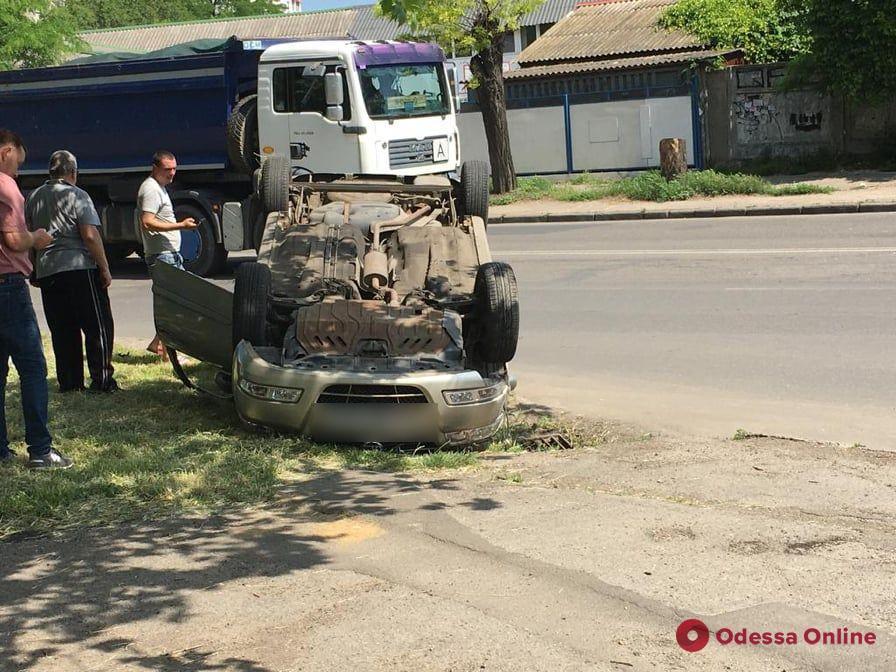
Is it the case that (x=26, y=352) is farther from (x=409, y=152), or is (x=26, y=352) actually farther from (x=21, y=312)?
(x=409, y=152)

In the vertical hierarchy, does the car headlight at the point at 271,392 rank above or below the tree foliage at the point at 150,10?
below

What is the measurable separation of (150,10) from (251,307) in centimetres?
8677

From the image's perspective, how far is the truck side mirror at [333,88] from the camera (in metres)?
15.8

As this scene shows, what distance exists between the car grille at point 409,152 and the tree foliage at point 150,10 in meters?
73.4

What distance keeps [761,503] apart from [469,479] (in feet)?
5.07

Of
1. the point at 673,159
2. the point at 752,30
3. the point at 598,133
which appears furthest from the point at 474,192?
the point at 752,30

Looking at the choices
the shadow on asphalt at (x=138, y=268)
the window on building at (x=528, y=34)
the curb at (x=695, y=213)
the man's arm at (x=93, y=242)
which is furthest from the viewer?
the window on building at (x=528, y=34)

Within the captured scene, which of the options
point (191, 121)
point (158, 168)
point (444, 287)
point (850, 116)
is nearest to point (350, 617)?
point (444, 287)

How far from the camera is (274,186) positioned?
9258 millimetres

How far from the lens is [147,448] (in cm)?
707

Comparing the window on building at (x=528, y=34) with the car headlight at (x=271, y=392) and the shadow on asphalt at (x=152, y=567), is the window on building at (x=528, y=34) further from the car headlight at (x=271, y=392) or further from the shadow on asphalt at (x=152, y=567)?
the shadow on asphalt at (x=152, y=567)

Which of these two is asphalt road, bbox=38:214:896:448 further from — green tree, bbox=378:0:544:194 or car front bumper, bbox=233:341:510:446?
green tree, bbox=378:0:544:194

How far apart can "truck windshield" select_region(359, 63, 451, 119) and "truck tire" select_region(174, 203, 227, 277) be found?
107 inches

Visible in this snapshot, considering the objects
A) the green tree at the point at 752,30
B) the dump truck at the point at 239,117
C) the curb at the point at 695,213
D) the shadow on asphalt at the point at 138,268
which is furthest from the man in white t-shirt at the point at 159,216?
the green tree at the point at 752,30
